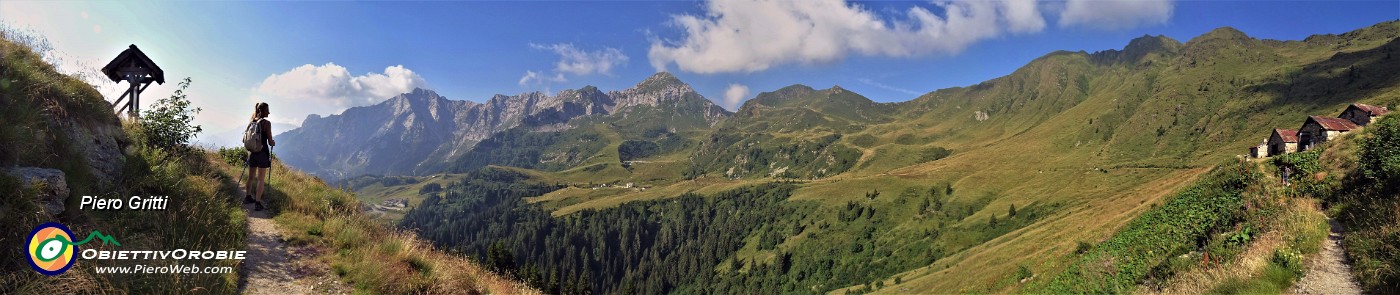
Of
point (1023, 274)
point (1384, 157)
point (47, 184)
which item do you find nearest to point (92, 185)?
point (47, 184)

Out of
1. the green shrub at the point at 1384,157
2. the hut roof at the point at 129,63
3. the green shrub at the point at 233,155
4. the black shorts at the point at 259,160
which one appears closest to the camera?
the green shrub at the point at 1384,157

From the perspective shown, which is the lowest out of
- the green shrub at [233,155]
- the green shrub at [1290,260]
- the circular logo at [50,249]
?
the green shrub at [1290,260]

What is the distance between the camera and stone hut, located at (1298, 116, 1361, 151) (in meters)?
45.6

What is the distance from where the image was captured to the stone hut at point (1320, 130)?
45.6 m

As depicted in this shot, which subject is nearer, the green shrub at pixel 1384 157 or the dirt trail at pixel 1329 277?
the dirt trail at pixel 1329 277

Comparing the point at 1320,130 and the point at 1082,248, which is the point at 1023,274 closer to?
the point at 1082,248

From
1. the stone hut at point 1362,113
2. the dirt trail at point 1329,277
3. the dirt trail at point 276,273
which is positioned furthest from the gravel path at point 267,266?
the stone hut at point 1362,113

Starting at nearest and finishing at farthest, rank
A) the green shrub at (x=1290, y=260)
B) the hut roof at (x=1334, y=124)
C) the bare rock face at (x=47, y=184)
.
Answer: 1. the bare rock face at (x=47, y=184)
2. the green shrub at (x=1290, y=260)
3. the hut roof at (x=1334, y=124)

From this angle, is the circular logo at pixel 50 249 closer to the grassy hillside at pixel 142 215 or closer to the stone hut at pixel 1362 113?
the grassy hillside at pixel 142 215

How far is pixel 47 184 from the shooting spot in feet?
27.5

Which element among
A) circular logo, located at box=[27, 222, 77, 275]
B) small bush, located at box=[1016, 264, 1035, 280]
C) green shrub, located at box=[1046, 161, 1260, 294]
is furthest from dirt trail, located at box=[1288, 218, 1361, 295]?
small bush, located at box=[1016, 264, 1035, 280]

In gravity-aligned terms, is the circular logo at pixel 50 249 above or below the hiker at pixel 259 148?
below

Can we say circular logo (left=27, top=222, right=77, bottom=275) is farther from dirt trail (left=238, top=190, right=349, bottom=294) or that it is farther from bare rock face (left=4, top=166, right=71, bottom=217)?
dirt trail (left=238, top=190, right=349, bottom=294)

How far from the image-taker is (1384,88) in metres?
179
